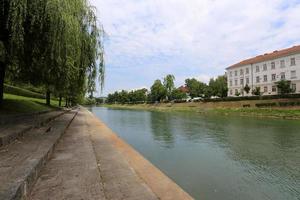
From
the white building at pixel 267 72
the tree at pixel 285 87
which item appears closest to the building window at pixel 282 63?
the white building at pixel 267 72

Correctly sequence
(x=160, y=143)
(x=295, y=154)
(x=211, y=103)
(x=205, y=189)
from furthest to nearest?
(x=211, y=103) → (x=160, y=143) → (x=295, y=154) → (x=205, y=189)

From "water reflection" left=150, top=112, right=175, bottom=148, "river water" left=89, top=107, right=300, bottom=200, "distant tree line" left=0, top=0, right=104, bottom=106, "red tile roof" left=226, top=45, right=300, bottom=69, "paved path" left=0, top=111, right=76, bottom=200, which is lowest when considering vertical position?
"river water" left=89, top=107, right=300, bottom=200

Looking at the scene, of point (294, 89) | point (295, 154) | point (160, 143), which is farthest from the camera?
point (294, 89)

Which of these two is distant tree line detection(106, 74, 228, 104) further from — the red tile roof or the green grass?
the green grass

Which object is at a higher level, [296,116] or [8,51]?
[8,51]

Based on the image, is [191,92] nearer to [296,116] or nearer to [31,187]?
[296,116]

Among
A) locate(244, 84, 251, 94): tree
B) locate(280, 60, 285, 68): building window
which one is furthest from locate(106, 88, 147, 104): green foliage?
locate(280, 60, 285, 68): building window

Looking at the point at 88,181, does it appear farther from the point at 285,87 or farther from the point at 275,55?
the point at 275,55

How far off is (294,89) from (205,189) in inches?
2028

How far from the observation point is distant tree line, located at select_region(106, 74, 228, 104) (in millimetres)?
72000

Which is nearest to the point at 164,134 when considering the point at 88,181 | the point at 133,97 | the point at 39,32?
the point at 39,32

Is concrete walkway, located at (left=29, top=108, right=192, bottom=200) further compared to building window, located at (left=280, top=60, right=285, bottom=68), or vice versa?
building window, located at (left=280, top=60, right=285, bottom=68)

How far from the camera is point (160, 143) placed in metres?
14.8

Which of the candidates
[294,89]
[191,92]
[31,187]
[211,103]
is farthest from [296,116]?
[191,92]
